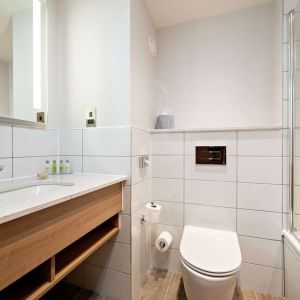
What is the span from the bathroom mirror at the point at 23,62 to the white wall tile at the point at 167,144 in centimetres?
87

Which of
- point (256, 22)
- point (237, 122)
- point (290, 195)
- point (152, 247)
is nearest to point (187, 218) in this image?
point (152, 247)

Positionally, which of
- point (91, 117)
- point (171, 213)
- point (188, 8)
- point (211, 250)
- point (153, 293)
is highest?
point (188, 8)

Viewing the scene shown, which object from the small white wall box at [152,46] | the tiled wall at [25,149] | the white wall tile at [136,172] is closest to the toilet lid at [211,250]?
the white wall tile at [136,172]

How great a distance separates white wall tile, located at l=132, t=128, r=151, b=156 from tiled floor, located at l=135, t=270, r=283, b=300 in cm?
100

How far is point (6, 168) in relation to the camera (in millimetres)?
1127

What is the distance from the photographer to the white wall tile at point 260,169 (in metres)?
1.36

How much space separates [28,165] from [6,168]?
0.47 feet

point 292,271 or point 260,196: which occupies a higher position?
point 260,196

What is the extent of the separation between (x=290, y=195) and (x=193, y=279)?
868 mm

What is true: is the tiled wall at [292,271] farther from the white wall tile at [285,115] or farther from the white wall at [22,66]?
the white wall at [22,66]

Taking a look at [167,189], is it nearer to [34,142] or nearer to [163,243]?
[163,243]

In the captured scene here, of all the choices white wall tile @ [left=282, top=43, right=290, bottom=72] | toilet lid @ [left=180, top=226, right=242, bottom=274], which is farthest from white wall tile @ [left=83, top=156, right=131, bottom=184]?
white wall tile @ [left=282, top=43, right=290, bottom=72]

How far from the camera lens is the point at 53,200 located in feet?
2.29

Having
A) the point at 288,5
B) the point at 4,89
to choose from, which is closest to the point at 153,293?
the point at 4,89
